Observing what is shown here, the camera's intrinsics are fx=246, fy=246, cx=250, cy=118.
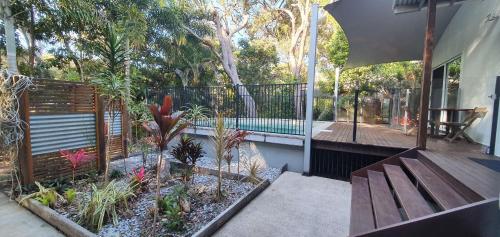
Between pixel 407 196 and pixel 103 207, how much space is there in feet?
11.7

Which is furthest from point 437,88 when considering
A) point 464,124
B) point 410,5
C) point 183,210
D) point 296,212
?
point 183,210

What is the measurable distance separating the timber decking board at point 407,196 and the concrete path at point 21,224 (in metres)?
3.83

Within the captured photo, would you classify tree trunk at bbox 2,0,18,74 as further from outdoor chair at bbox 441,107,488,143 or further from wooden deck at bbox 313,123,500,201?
outdoor chair at bbox 441,107,488,143

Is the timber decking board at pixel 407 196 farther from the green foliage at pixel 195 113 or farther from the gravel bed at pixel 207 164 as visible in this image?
the green foliage at pixel 195 113

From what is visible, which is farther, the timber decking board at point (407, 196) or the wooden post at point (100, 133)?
the wooden post at point (100, 133)

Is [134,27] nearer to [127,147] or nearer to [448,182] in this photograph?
[127,147]

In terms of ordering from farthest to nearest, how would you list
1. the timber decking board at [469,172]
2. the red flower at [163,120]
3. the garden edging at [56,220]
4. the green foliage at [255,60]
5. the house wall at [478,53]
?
1. the green foliage at [255,60]
2. the house wall at [478,53]
3. the garden edging at [56,220]
4. the red flower at [163,120]
5. the timber decking board at [469,172]

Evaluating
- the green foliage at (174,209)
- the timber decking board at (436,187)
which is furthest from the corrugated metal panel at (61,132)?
the timber decking board at (436,187)

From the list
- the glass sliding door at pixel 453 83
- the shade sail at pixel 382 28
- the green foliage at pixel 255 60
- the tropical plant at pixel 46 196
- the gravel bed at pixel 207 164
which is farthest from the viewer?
the green foliage at pixel 255 60

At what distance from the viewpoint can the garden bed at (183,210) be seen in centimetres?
289

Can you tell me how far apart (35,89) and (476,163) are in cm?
649

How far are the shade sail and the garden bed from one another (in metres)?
4.16

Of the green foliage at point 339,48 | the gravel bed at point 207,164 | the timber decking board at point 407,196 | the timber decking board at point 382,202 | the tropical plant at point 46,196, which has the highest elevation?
the green foliage at point 339,48

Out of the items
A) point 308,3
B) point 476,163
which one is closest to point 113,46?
point 476,163
